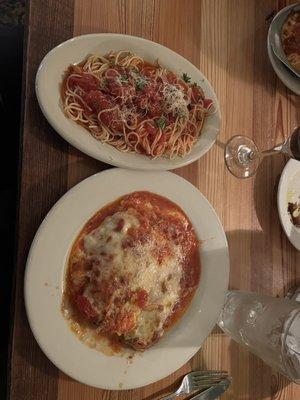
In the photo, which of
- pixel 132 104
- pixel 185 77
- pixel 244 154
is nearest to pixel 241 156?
pixel 244 154

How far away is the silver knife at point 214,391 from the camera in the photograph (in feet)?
5.62

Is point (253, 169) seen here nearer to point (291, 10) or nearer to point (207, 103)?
point (207, 103)

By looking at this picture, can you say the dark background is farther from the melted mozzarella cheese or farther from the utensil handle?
the utensil handle

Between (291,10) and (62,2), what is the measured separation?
120 cm

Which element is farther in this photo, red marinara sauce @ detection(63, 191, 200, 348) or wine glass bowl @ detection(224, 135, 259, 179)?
wine glass bowl @ detection(224, 135, 259, 179)

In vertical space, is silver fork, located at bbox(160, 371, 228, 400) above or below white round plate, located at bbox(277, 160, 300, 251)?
below

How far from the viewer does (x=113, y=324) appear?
156 centimetres

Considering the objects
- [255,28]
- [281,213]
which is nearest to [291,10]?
[255,28]

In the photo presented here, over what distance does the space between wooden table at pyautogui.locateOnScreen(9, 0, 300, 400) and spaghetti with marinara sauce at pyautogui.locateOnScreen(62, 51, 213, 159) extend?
14cm

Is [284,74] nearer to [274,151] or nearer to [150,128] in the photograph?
[274,151]

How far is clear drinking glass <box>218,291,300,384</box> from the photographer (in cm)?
164

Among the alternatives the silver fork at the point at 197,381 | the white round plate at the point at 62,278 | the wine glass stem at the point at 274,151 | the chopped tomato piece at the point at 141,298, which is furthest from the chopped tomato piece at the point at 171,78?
the silver fork at the point at 197,381

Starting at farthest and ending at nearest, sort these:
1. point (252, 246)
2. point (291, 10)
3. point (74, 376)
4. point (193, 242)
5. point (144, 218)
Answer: point (291, 10), point (252, 246), point (193, 242), point (144, 218), point (74, 376)

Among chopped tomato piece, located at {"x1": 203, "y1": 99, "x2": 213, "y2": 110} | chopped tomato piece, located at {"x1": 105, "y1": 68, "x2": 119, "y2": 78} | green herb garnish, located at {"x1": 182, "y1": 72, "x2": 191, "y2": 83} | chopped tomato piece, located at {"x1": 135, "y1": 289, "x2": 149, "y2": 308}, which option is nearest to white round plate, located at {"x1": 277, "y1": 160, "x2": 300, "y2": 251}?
chopped tomato piece, located at {"x1": 203, "y1": 99, "x2": 213, "y2": 110}
